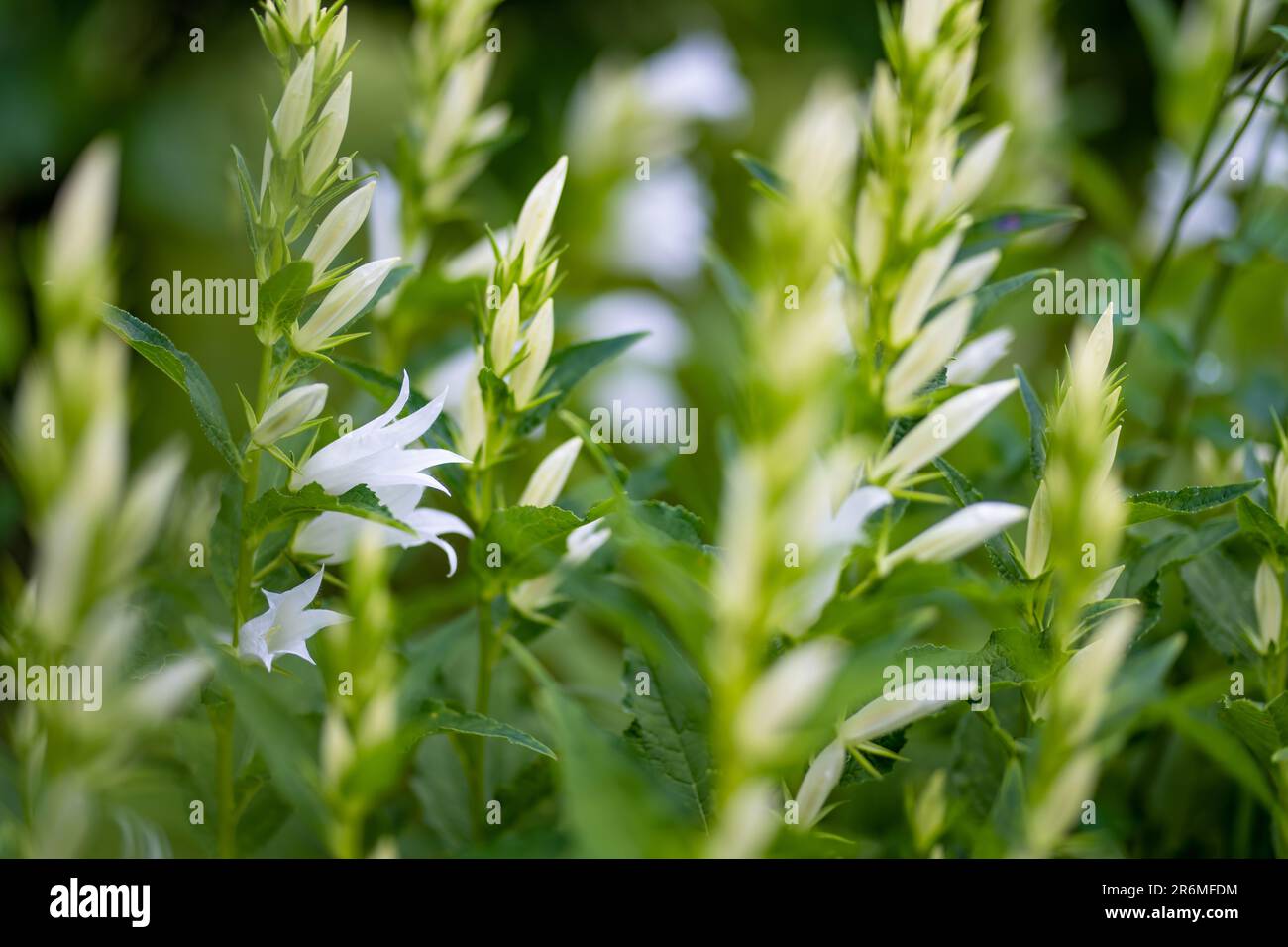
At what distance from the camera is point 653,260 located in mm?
1455

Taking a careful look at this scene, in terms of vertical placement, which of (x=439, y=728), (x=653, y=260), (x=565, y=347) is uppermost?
(x=653, y=260)

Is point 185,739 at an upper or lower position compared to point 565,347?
lower

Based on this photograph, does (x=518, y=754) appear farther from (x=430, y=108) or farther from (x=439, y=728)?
(x=430, y=108)

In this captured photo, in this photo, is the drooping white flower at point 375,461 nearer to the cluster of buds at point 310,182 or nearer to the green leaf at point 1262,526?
the cluster of buds at point 310,182

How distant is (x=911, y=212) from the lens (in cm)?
61

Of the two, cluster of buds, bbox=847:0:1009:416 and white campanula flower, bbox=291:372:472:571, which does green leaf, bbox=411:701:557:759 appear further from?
cluster of buds, bbox=847:0:1009:416

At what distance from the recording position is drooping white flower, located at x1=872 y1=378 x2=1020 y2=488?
603 millimetres

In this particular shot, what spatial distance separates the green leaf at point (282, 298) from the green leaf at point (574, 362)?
0.51 feet

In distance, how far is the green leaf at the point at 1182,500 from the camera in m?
0.62

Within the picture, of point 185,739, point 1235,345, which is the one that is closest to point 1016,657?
point 185,739

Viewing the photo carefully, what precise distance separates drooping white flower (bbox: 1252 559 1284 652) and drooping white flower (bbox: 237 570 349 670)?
526 mm

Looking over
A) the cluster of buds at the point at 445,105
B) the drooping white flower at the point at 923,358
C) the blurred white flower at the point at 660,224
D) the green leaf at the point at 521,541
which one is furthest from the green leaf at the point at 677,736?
the blurred white flower at the point at 660,224

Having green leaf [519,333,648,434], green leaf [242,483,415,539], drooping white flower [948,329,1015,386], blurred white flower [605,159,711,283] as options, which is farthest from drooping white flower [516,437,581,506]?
blurred white flower [605,159,711,283]
